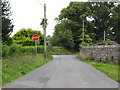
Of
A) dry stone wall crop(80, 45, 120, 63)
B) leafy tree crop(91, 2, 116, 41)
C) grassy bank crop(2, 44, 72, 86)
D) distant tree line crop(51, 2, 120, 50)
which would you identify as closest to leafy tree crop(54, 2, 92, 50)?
distant tree line crop(51, 2, 120, 50)

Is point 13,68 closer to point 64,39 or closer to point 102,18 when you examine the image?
point 64,39

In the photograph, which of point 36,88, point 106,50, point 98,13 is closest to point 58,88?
point 36,88

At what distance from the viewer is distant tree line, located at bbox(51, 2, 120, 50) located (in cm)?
5247

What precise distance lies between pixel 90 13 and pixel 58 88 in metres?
49.2

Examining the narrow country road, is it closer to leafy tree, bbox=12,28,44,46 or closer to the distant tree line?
the distant tree line

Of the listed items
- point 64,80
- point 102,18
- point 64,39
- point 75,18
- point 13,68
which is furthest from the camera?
point 102,18

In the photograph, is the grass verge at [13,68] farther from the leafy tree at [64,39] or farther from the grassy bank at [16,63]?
the leafy tree at [64,39]

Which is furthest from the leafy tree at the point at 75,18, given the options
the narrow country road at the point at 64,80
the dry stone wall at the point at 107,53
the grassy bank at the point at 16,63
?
the narrow country road at the point at 64,80

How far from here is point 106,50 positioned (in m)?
17.8

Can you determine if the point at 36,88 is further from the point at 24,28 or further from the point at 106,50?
the point at 24,28

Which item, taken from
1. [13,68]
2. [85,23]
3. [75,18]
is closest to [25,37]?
[75,18]

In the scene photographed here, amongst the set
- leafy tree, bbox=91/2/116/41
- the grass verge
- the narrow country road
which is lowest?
the narrow country road

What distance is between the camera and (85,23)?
54.0 meters

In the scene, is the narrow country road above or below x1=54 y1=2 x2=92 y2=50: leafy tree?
below
